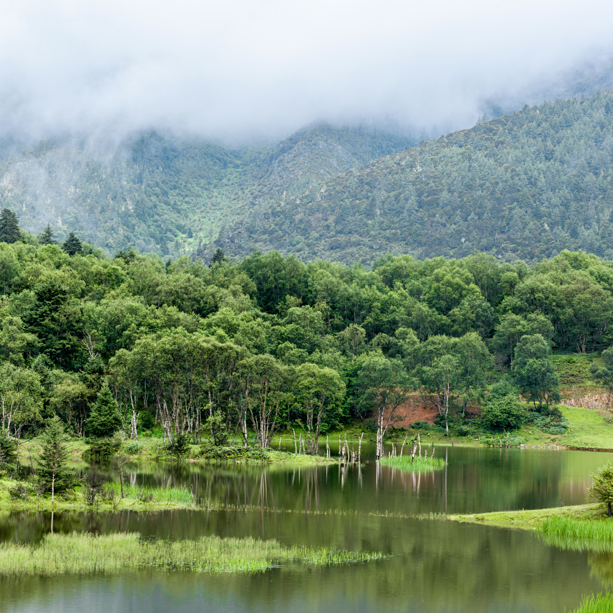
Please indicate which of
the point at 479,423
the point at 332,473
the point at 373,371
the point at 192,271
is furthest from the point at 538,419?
the point at 192,271

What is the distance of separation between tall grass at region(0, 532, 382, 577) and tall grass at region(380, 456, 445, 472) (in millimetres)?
42001

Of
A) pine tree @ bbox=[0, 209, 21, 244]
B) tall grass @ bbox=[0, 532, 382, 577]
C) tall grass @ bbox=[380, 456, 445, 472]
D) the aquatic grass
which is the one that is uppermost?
pine tree @ bbox=[0, 209, 21, 244]

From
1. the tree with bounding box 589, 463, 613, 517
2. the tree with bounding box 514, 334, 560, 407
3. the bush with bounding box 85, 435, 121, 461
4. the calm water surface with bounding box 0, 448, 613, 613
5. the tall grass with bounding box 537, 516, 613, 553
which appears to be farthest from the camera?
the tree with bounding box 514, 334, 560, 407

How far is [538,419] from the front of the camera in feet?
386

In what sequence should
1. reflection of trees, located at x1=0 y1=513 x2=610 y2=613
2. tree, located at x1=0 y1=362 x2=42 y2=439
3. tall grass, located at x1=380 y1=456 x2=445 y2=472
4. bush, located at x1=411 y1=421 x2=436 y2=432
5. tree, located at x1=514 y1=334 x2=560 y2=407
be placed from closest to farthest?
reflection of trees, located at x1=0 y1=513 x2=610 y2=613
tall grass, located at x1=380 y1=456 x2=445 y2=472
tree, located at x1=0 y1=362 x2=42 y2=439
bush, located at x1=411 y1=421 x2=436 y2=432
tree, located at x1=514 y1=334 x2=560 y2=407

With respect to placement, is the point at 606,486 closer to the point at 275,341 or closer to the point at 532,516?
the point at 532,516

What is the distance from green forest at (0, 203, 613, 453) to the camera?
309 ft

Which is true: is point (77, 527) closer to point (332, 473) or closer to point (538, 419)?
point (332, 473)

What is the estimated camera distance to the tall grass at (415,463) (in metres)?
78.3

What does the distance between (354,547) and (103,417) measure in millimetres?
57064

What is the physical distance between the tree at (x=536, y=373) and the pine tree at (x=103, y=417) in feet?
247

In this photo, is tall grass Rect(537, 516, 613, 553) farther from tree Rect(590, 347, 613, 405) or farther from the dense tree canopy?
tree Rect(590, 347, 613, 405)

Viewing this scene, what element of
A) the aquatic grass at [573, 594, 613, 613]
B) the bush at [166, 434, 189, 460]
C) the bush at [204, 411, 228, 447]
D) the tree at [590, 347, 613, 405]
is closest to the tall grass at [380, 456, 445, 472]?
the bush at [204, 411, 228, 447]

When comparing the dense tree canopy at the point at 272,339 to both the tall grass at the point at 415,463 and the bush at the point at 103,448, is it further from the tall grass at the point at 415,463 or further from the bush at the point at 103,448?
the tall grass at the point at 415,463
